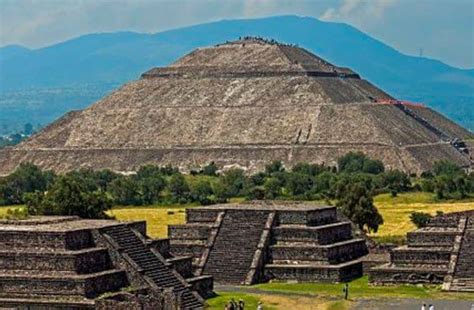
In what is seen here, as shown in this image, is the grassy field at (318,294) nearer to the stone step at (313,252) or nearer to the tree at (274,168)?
the stone step at (313,252)

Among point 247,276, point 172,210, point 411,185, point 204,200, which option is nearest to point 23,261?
point 247,276

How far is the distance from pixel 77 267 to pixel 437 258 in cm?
1728

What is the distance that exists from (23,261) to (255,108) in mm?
108404

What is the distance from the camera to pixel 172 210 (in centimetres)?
9425

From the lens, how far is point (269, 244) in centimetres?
5622

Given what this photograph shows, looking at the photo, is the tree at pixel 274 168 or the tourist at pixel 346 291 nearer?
the tourist at pixel 346 291

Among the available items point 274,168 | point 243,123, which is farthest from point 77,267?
point 243,123

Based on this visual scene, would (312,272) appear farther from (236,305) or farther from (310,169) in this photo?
(310,169)

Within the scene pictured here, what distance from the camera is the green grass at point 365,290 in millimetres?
50281

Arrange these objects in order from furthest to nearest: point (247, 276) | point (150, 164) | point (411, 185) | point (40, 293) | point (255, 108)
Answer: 1. point (255, 108)
2. point (150, 164)
3. point (411, 185)
4. point (247, 276)
5. point (40, 293)

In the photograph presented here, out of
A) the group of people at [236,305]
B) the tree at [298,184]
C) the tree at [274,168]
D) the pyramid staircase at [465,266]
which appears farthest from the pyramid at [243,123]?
the group of people at [236,305]

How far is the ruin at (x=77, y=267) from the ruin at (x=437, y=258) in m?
10.3

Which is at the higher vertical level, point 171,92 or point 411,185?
point 171,92

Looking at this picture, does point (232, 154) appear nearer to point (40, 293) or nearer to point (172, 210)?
point (172, 210)
